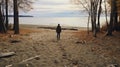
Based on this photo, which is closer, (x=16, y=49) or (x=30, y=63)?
(x=30, y=63)

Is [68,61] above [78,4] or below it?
below

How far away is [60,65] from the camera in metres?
17.9

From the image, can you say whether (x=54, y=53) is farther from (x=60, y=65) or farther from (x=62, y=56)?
(x=60, y=65)

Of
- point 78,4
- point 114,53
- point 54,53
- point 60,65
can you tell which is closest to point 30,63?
point 60,65

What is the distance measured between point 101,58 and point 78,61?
2.22 m

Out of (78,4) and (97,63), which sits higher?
(78,4)

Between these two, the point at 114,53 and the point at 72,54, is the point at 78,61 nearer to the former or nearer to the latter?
the point at 72,54

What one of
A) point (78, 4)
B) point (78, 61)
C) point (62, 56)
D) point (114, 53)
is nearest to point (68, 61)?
point (78, 61)

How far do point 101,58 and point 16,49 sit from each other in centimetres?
678

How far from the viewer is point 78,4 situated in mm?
55875

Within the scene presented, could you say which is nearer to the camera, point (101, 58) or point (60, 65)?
point (60, 65)

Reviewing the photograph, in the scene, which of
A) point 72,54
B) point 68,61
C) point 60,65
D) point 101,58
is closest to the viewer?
point 60,65

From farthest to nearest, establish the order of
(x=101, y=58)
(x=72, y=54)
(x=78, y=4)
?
1. (x=78, y=4)
2. (x=72, y=54)
3. (x=101, y=58)

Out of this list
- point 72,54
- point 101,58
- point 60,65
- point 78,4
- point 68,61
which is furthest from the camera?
point 78,4
